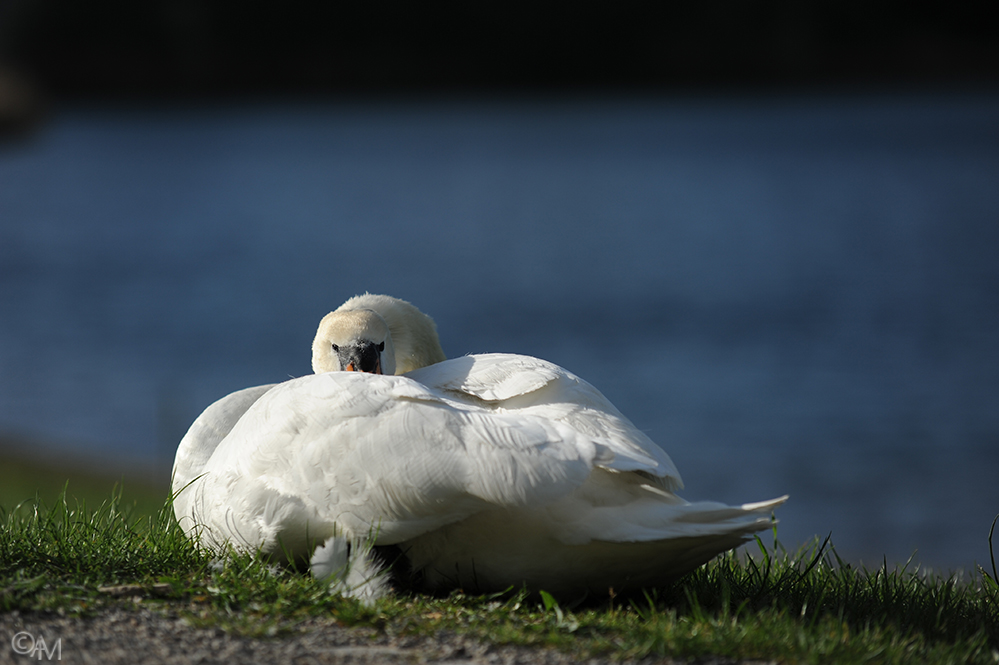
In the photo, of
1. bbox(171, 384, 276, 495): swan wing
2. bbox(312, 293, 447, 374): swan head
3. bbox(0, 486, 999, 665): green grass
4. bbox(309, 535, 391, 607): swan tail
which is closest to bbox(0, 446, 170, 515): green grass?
bbox(312, 293, 447, 374): swan head

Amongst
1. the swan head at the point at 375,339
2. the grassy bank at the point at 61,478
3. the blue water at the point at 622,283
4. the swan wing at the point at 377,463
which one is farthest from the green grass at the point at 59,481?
the swan wing at the point at 377,463

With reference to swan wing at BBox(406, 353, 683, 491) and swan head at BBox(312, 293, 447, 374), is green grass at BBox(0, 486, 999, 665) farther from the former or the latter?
swan head at BBox(312, 293, 447, 374)

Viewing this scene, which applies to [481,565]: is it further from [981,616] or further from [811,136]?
[811,136]

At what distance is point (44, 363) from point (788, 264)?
16492mm

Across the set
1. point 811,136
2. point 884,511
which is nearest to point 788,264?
point 884,511

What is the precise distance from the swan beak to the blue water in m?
4.21

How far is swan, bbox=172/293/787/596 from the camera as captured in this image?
302 cm

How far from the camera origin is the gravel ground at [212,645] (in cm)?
278

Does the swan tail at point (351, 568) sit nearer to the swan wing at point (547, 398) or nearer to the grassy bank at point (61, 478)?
the swan wing at point (547, 398)

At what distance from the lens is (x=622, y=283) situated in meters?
24.1

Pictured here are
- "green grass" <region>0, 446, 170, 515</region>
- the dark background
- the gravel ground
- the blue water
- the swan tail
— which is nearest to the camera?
the gravel ground

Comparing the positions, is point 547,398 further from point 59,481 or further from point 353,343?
point 59,481

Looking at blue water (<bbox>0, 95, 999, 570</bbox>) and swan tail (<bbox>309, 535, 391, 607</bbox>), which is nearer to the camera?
swan tail (<bbox>309, 535, 391, 607</bbox>)

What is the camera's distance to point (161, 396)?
1602 centimetres
